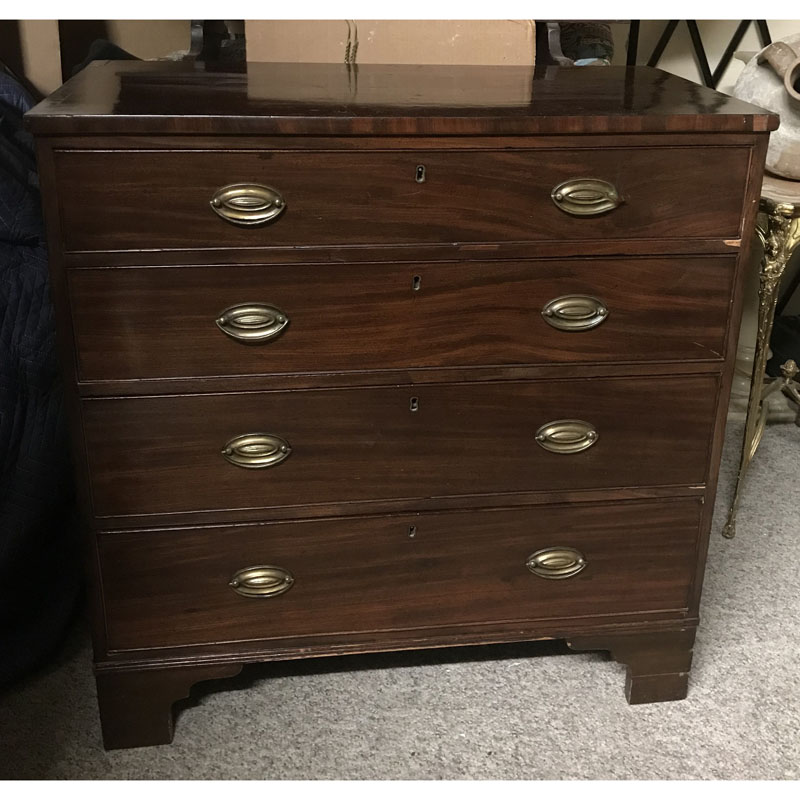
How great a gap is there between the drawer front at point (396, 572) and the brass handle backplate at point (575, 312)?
0.27m

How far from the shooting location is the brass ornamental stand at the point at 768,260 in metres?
1.73

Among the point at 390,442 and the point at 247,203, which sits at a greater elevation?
the point at 247,203

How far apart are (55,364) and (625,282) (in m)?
0.83

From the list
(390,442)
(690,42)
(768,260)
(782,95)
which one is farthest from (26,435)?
(690,42)

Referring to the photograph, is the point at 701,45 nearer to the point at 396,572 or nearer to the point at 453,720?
the point at 396,572

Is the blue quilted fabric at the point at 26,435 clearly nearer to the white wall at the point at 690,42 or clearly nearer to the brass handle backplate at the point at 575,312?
the brass handle backplate at the point at 575,312

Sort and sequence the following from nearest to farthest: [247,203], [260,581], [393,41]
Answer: [247,203], [260,581], [393,41]

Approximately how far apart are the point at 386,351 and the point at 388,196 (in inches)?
7.7

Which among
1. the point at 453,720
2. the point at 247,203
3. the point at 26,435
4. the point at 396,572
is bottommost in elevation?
the point at 453,720

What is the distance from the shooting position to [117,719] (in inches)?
54.7

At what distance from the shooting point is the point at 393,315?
1.21 metres

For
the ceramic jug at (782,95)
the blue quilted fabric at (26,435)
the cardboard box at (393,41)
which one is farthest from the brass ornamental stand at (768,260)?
the blue quilted fabric at (26,435)

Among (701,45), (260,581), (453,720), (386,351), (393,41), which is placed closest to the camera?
(386,351)

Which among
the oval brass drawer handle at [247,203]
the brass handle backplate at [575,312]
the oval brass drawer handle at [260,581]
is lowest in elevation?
the oval brass drawer handle at [260,581]
